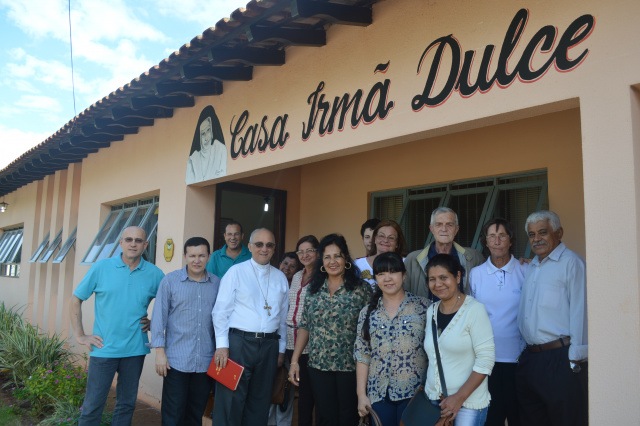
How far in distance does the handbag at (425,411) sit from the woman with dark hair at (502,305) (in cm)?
70

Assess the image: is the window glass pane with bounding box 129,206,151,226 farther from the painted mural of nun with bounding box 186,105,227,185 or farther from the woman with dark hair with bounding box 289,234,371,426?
the woman with dark hair with bounding box 289,234,371,426

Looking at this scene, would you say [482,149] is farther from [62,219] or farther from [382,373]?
[62,219]

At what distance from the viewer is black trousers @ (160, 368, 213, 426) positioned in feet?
13.3

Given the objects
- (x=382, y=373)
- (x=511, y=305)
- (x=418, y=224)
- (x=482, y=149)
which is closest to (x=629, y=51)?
(x=511, y=305)

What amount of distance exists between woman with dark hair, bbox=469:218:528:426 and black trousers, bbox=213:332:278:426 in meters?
1.63

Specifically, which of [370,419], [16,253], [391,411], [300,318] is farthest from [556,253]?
[16,253]

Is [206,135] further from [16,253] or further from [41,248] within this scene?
[16,253]

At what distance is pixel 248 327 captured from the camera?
3984 mm

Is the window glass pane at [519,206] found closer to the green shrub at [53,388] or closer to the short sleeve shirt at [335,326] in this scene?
the short sleeve shirt at [335,326]

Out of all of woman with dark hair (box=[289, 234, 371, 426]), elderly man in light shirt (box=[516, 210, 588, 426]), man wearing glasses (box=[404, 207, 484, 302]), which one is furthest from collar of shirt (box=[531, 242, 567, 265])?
woman with dark hair (box=[289, 234, 371, 426])

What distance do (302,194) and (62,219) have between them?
20.8ft

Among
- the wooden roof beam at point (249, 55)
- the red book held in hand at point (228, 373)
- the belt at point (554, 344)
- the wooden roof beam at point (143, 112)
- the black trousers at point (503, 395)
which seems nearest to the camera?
the belt at point (554, 344)

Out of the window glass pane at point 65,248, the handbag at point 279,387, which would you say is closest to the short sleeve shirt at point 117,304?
the handbag at point 279,387

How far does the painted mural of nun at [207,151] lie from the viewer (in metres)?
5.82
